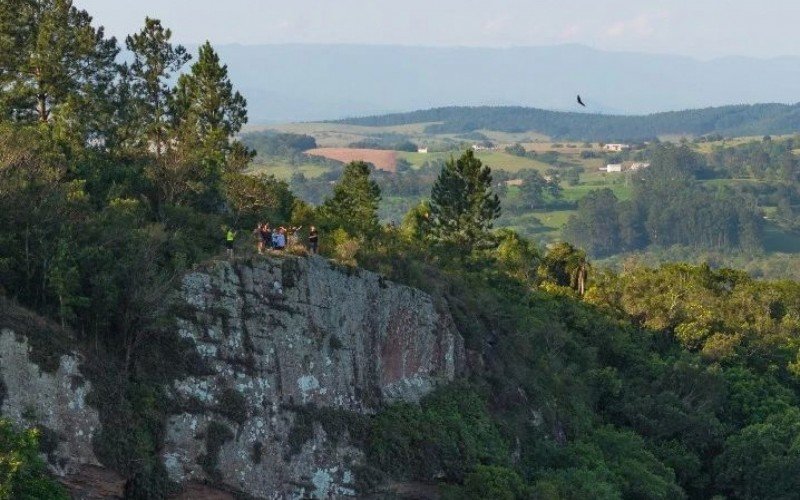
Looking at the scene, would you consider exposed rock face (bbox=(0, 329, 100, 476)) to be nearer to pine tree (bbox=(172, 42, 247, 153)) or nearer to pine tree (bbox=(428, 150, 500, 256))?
pine tree (bbox=(172, 42, 247, 153))

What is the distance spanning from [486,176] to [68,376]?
3273 centimetres

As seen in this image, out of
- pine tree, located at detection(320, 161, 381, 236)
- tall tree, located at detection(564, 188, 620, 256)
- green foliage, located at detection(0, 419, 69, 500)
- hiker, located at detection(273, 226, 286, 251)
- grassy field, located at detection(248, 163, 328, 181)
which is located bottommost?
tall tree, located at detection(564, 188, 620, 256)

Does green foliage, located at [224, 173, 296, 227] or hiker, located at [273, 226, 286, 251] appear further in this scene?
green foliage, located at [224, 173, 296, 227]

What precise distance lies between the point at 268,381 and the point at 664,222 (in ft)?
506

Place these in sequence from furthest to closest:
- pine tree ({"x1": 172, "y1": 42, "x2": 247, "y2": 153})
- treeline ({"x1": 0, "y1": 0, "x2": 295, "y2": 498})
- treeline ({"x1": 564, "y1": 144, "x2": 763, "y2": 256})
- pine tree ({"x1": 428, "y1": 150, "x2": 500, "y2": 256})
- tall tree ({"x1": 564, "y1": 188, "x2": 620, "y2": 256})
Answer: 1. treeline ({"x1": 564, "y1": 144, "x2": 763, "y2": 256})
2. tall tree ({"x1": 564, "y1": 188, "x2": 620, "y2": 256})
3. pine tree ({"x1": 428, "y1": 150, "x2": 500, "y2": 256})
4. pine tree ({"x1": 172, "y1": 42, "x2": 247, "y2": 153})
5. treeline ({"x1": 0, "y1": 0, "x2": 295, "y2": 498})

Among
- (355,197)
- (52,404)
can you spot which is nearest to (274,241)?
(52,404)

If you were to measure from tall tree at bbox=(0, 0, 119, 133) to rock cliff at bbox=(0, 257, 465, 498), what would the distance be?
42.4ft

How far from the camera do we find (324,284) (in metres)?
28.5

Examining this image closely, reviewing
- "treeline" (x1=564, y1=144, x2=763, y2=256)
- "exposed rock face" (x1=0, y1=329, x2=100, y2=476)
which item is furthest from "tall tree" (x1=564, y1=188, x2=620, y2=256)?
"exposed rock face" (x1=0, y1=329, x2=100, y2=476)

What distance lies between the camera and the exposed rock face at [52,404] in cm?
2231

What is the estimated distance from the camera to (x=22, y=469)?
20141 mm

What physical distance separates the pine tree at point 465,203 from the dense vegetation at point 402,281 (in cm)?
9

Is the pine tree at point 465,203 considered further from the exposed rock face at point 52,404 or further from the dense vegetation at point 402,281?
the exposed rock face at point 52,404

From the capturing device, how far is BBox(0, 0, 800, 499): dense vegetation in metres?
24.9
